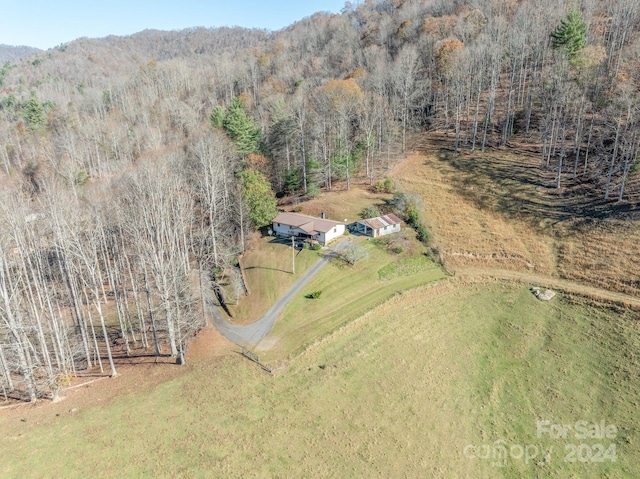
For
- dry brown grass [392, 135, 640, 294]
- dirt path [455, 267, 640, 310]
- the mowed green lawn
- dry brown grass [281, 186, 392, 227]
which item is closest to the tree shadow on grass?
dry brown grass [392, 135, 640, 294]

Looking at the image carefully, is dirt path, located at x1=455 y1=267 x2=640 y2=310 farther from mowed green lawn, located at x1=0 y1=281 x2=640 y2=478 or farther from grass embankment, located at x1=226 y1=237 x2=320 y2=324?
grass embankment, located at x1=226 y1=237 x2=320 y2=324

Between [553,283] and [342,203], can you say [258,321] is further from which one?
[553,283]

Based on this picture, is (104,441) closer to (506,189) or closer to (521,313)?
(521,313)

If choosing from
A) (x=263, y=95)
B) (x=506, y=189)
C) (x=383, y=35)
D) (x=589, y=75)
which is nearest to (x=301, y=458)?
(x=506, y=189)

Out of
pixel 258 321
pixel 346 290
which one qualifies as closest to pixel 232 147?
pixel 346 290

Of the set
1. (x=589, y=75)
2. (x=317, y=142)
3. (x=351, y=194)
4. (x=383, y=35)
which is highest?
(x=383, y=35)
